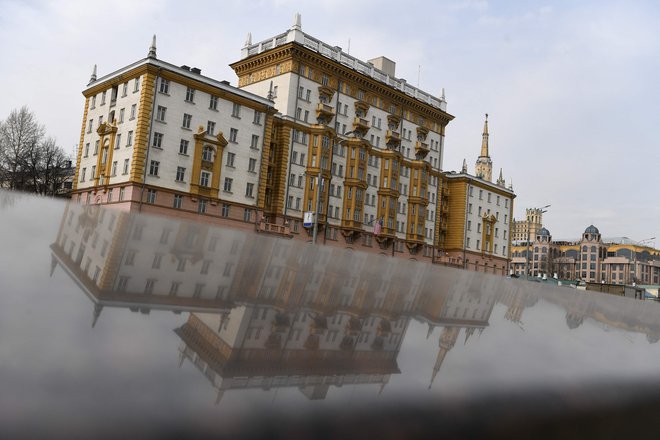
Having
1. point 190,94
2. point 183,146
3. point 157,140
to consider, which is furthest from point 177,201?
point 190,94

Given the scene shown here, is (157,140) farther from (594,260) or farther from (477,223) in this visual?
(594,260)

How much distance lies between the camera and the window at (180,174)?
110 feet

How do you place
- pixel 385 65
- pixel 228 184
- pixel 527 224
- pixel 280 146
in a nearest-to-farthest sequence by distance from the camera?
1. pixel 228 184
2. pixel 280 146
3. pixel 385 65
4. pixel 527 224

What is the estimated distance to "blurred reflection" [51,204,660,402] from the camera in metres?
0.82

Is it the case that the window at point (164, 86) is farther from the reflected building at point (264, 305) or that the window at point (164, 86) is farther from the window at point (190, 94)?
the reflected building at point (264, 305)

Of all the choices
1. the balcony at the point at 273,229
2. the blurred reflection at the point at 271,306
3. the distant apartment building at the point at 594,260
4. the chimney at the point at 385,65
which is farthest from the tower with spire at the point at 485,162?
the blurred reflection at the point at 271,306

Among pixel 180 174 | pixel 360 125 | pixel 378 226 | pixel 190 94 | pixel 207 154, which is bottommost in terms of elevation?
pixel 378 226

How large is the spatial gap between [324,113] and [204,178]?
1321 cm

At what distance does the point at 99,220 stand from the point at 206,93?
112 feet

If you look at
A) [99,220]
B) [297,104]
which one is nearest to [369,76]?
[297,104]

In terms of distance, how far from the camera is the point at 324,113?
4266 cm

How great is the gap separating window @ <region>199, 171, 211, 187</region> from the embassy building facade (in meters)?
0.07

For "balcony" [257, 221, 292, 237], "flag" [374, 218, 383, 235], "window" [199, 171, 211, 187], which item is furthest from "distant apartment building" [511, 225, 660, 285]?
"window" [199, 171, 211, 187]

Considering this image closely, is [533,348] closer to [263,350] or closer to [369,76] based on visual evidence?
[263,350]
